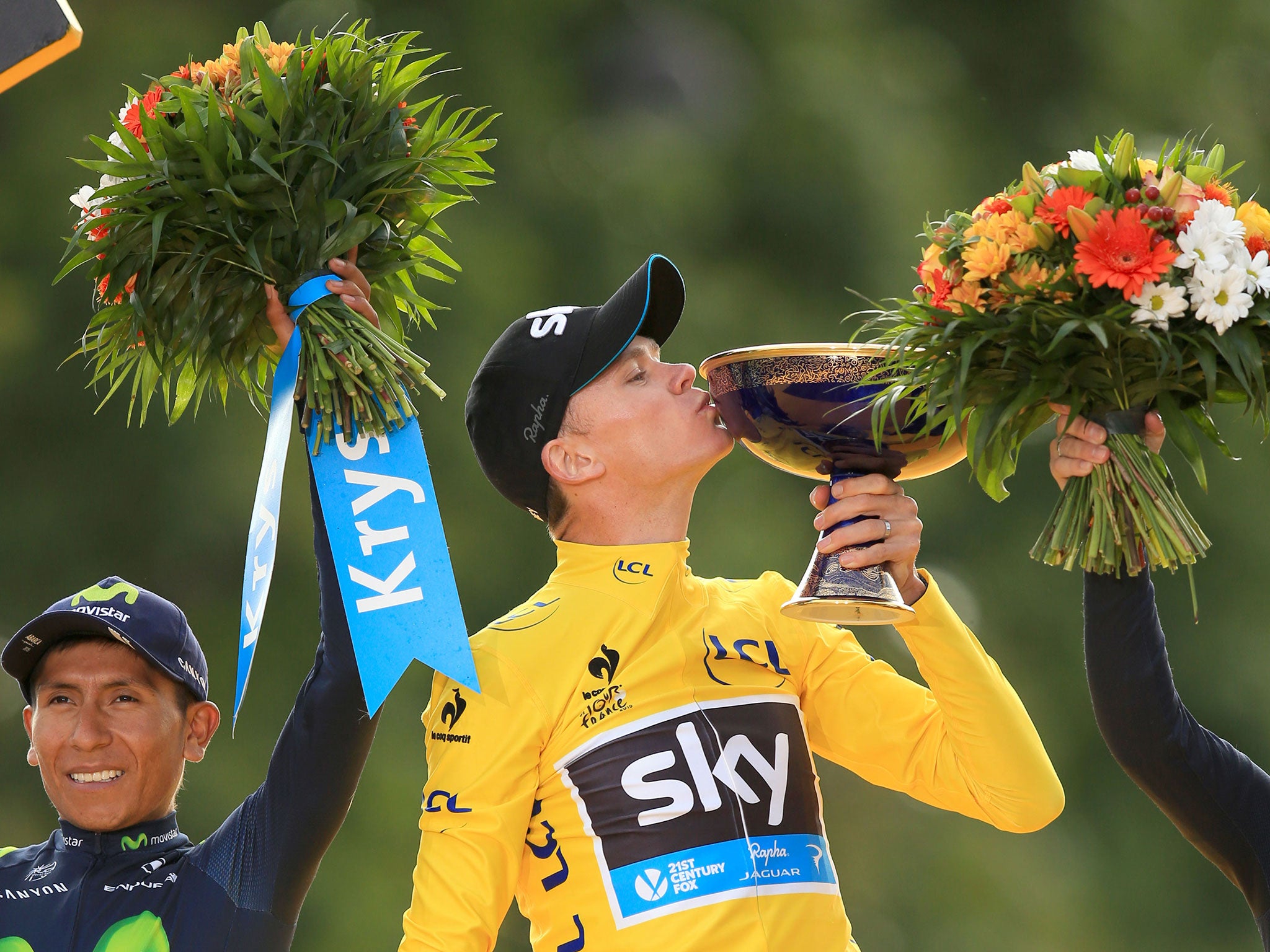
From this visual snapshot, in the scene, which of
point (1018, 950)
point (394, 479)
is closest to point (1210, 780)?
point (394, 479)

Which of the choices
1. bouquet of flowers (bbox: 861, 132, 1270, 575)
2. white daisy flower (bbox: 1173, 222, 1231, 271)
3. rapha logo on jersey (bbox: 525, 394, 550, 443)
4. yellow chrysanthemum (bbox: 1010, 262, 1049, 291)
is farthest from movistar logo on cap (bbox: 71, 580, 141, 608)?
white daisy flower (bbox: 1173, 222, 1231, 271)

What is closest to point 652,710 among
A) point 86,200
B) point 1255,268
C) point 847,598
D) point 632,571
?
point 632,571

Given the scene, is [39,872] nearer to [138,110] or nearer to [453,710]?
[453,710]

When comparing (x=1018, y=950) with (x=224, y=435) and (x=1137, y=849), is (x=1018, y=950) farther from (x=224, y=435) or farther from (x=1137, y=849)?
(x=224, y=435)

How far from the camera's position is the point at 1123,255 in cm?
227

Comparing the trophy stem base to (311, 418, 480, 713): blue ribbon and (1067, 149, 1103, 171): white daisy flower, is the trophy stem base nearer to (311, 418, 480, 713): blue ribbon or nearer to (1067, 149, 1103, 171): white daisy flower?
(311, 418, 480, 713): blue ribbon

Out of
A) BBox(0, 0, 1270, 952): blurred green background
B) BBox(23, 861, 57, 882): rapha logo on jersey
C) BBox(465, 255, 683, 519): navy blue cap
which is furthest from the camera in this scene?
BBox(0, 0, 1270, 952): blurred green background

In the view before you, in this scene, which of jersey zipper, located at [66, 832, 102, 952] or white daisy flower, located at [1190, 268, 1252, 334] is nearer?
white daisy flower, located at [1190, 268, 1252, 334]

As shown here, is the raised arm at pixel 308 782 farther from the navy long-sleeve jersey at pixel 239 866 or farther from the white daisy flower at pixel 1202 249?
the white daisy flower at pixel 1202 249

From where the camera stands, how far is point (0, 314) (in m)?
6.93

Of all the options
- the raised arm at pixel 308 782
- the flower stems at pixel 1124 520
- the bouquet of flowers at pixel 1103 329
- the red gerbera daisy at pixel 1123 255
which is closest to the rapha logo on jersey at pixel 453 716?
the raised arm at pixel 308 782

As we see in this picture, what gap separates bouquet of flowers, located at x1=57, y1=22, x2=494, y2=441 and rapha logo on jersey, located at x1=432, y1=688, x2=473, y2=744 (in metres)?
0.46

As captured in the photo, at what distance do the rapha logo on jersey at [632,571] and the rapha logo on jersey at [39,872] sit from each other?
105 cm

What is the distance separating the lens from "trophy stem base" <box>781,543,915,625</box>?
96.7 inches
